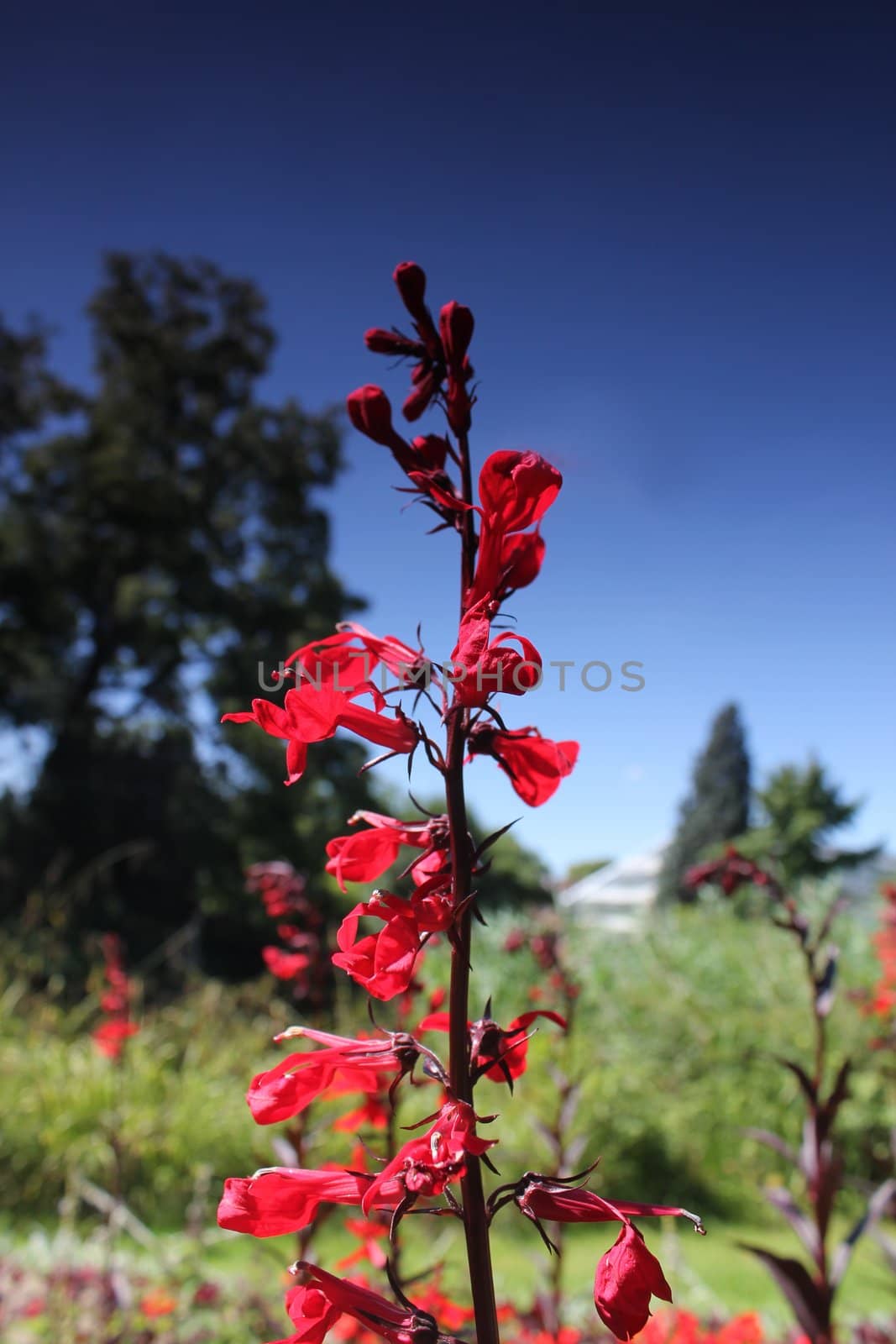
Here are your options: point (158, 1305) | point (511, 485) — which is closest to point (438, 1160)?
point (511, 485)

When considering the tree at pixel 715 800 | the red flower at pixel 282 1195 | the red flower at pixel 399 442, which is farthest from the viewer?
the tree at pixel 715 800

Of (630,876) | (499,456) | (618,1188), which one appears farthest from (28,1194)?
(630,876)

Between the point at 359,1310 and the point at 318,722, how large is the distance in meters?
0.55

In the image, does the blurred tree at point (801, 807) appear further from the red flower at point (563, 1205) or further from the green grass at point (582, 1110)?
the red flower at point (563, 1205)

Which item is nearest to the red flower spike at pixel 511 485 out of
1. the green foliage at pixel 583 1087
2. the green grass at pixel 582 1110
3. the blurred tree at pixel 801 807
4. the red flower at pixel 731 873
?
the red flower at pixel 731 873

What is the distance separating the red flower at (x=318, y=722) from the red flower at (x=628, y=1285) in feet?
1.61

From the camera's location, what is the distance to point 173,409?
65.1 feet

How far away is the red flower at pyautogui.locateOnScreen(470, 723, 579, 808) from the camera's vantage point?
2.92 ft

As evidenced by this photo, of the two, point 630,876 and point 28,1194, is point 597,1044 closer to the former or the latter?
point 28,1194

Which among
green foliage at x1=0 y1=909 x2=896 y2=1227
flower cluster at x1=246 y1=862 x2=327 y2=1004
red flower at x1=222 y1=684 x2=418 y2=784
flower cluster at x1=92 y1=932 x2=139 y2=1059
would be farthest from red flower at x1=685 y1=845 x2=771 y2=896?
flower cluster at x1=92 y1=932 x2=139 y2=1059

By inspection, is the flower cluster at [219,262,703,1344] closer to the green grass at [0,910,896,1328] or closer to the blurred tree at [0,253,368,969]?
the green grass at [0,910,896,1328]

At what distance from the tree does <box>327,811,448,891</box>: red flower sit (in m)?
33.1

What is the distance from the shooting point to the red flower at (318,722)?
84 cm

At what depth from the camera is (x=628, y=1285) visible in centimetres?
72
